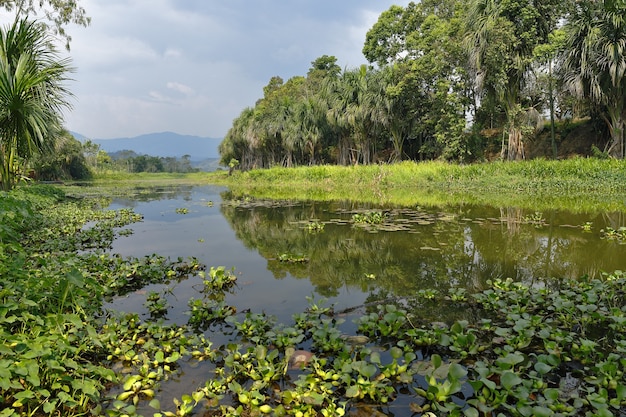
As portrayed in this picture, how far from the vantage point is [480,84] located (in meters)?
20.8

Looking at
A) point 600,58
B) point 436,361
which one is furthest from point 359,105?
point 436,361

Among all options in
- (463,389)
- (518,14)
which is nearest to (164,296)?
(463,389)

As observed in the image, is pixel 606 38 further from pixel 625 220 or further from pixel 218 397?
pixel 218 397

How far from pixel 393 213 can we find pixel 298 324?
825 cm

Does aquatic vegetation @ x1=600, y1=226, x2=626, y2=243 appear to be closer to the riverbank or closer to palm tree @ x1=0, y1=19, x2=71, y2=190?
the riverbank

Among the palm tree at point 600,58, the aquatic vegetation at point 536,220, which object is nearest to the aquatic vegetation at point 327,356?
the aquatic vegetation at point 536,220

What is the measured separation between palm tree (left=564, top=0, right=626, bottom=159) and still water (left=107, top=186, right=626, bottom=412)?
10.8 m

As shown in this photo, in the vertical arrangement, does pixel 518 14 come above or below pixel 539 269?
above

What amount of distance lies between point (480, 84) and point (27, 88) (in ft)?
67.7

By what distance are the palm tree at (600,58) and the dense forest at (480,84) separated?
0.05m

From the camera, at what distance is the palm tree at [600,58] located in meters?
16.5

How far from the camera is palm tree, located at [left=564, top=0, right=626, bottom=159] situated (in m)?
16.5

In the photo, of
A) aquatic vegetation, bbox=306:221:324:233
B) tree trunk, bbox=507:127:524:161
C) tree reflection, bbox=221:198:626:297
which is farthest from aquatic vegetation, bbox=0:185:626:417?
tree trunk, bbox=507:127:524:161

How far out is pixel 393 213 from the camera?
11477 mm
